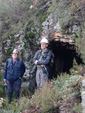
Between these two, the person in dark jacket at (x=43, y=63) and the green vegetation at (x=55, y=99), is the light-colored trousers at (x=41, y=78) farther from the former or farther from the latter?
the green vegetation at (x=55, y=99)

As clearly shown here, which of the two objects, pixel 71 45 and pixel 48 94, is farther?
pixel 71 45

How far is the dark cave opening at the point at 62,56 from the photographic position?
280 inches

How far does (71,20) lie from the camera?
20.5ft

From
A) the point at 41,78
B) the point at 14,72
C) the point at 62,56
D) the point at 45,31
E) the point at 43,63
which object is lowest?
the point at 41,78

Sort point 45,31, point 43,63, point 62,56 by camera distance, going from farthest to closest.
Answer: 1. point 62,56
2. point 45,31
3. point 43,63

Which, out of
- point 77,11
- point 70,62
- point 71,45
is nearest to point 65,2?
point 77,11

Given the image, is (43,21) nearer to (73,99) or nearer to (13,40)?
(13,40)

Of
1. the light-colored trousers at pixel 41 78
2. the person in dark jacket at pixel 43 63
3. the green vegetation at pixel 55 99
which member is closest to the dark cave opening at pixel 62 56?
the person in dark jacket at pixel 43 63

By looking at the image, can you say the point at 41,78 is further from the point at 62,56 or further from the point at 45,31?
the point at 62,56

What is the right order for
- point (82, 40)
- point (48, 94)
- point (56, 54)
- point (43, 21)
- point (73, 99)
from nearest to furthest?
point (73, 99) → point (48, 94) → point (82, 40) → point (43, 21) → point (56, 54)

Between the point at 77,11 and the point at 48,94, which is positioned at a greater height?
the point at 77,11

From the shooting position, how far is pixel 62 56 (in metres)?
8.76

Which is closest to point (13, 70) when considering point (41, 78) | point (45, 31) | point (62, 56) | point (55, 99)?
point (41, 78)

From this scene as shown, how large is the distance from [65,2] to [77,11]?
28.1 inches
